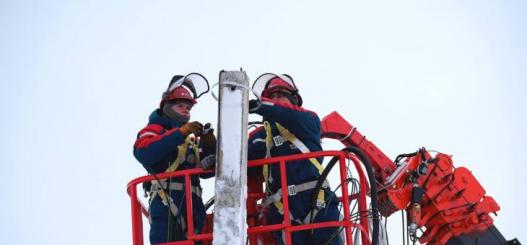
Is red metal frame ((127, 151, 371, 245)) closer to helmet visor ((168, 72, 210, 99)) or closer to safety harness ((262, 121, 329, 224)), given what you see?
safety harness ((262, 121, 329, 224))

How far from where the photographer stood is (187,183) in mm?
6355

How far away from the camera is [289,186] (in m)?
6.89

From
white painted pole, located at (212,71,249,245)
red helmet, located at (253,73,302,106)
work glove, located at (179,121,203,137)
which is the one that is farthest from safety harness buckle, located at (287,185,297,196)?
white painted pole, located at (212,71,249,245)

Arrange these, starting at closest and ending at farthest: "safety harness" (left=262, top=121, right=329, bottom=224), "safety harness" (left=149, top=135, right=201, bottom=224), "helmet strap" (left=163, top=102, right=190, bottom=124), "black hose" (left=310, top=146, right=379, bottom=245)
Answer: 1. "black hose" (left=310, top=146, right=379, bottom=245)
2. "safety harness" (left=262, top=121, right=329, bottom=224)
3. "safety harness" (left=149, top=135, right=201, bottom=224)
4. "helmet strap" (left=163, top=102, right=190, bottom=124)

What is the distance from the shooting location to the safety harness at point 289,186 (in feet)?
22.5

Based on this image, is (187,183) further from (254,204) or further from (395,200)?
(395,200)

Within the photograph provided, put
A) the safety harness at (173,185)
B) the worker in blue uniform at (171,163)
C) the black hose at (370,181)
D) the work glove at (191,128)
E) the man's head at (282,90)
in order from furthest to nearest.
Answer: the man's head at (282,90) < the safety harness at (173,185) < the worker in blue uniform at (171,163) < the work glove at (191,128) < the black hose at (370,181)

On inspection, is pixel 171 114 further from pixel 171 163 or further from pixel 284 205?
pixel 284 205

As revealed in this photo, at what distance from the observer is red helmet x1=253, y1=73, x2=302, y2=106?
764 centimetres

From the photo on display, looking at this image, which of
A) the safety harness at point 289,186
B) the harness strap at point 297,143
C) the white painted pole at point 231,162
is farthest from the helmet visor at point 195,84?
the white painted pole at point 231,162

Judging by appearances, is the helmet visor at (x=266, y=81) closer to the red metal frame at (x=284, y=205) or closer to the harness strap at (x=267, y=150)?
the harness strap at (x=267, y=150)

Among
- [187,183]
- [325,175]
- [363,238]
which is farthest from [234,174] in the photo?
[363,238]

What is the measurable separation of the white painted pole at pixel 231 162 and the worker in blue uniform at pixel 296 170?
48.1 inches

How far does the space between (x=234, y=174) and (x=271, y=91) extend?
2.75 meters
